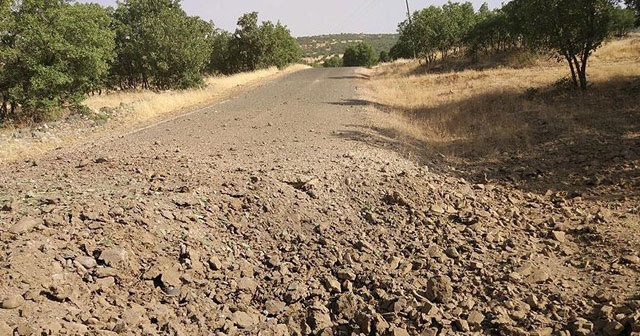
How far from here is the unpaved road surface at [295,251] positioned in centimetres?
332

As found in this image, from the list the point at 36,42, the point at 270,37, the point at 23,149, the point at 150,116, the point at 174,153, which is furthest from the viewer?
the point at 270,37

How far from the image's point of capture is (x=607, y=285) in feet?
13.4

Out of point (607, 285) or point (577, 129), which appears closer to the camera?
point (607, 285)

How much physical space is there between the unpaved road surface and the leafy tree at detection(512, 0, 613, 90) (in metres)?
10.2

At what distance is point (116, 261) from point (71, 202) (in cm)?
109

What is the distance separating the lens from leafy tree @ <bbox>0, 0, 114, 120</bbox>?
Result: 13141 mm

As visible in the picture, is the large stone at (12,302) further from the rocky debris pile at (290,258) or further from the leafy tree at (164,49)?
the leafy tree at (164,49)

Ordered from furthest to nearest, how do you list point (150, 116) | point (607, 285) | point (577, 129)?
point (150, 116) < point (577, 129) < point (607, 285)

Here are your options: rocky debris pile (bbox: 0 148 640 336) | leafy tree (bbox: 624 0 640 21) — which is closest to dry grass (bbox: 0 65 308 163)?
rocky debris pile (bbox: 0 148 640 336)

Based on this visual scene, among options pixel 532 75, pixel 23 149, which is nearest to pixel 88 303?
pixel 23 149

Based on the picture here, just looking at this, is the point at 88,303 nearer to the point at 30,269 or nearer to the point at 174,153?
the point at 30,269

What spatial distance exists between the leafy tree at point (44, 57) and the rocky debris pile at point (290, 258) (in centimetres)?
888

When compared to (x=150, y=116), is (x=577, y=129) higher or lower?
lower

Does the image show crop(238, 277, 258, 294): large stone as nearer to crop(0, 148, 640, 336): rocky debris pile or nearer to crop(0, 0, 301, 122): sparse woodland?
crop(0, 148, 640, 336): rocky debris pile
